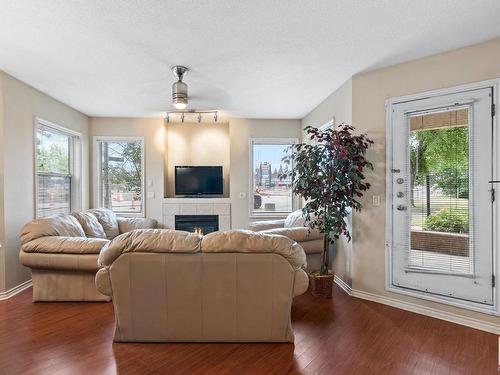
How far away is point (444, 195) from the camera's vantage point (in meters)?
2.88

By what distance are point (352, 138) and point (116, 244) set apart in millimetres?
2569

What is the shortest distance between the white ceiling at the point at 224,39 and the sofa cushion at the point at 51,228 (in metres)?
1.75

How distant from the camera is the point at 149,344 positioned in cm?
230

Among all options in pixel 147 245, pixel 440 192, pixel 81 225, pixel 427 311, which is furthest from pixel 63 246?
pixel 440 192

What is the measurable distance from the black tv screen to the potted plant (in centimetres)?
254

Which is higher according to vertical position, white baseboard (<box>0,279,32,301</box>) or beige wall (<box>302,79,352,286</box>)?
beige wall (<box>302,79,352,286</box>)

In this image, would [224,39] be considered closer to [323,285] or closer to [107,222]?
[323,285]

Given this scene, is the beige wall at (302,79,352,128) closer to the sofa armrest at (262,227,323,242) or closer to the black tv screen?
the sofa armrest at (262,227,323,242)

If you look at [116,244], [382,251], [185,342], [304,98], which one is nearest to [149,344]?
[185,342]

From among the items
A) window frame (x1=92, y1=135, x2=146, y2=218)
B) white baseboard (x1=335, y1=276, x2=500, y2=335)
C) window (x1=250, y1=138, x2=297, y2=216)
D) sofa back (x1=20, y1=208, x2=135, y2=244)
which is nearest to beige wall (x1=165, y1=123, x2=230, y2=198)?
window frame (x1=92, y1=135, x2=146, y2=218)

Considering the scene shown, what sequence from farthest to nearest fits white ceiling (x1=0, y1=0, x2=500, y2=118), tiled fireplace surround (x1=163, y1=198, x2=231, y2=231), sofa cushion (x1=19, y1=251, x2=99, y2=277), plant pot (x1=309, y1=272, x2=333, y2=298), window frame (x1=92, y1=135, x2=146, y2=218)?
1. tiled fireplace surround (x1=163, y1=198, x2=231, y2=231)
2. window frame (x1=92, y1=135, x2=146, y2=218)
3. plant pot (x1=309, y1=272, x2=333, y2=298)
4. sofa cushion (x1=19, y1=251, x2=99, y2=277)
5. white ceiling (x1=0, y1=0, x2=500, y2=118)

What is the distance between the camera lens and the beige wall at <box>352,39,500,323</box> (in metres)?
2.87

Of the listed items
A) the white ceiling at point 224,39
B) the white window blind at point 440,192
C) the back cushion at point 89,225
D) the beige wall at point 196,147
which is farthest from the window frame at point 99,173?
the white window blind at point 440,192

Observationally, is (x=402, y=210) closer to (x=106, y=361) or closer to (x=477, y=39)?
(x=477, y=39)
